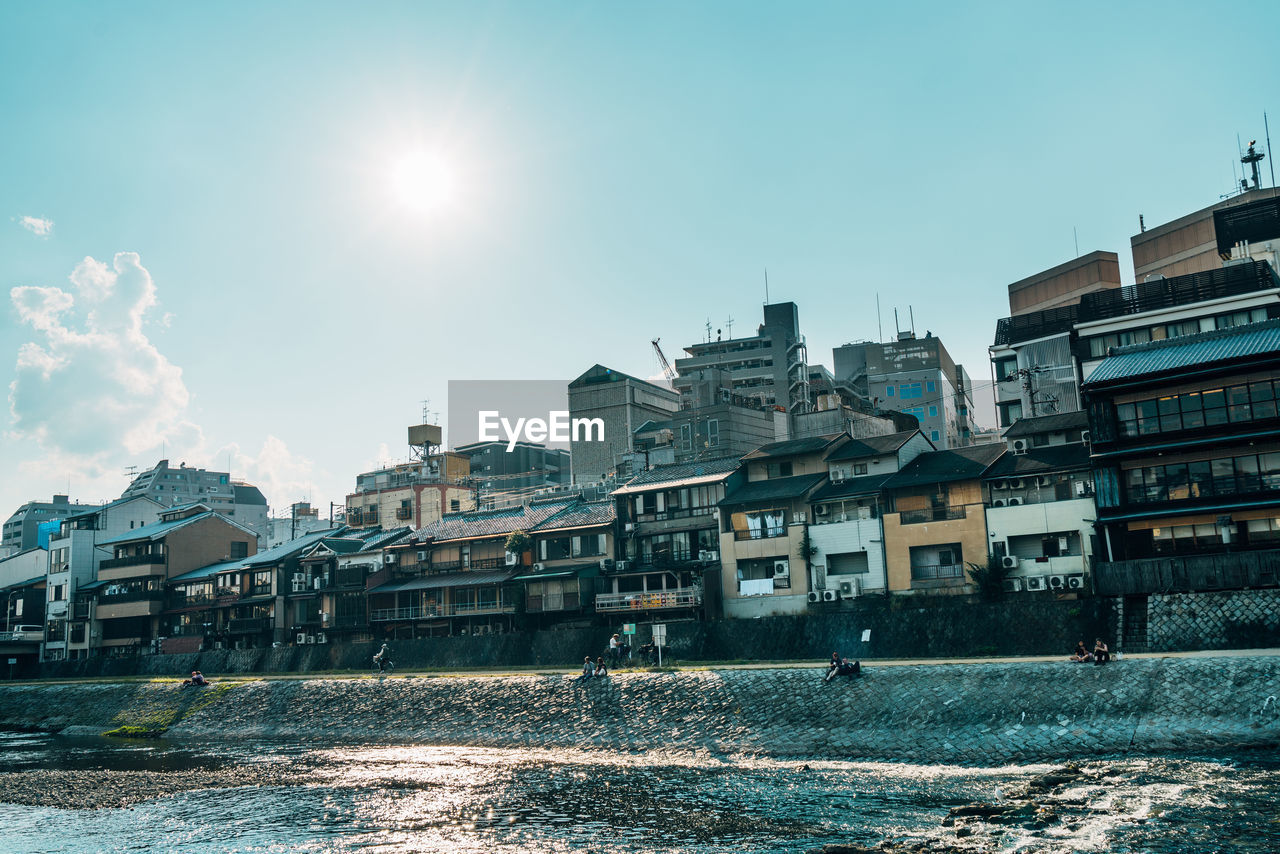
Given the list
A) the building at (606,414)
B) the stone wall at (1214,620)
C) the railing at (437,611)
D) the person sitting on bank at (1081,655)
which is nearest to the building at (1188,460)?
the stone wall at (1214,620)

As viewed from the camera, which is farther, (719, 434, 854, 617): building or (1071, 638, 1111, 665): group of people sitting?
(719, 434, 854, 617): building

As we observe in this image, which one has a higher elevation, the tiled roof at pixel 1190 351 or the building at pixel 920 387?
the building at pixel 920 387

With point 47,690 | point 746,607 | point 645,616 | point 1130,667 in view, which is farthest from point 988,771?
point 47,690

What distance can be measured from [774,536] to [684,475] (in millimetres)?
11274

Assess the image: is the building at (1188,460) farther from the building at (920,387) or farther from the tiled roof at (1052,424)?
the building at (920,387)

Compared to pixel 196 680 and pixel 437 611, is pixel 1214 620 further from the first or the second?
pixel 196 680

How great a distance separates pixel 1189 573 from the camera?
45.1m

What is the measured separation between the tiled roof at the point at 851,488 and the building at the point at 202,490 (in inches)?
4632

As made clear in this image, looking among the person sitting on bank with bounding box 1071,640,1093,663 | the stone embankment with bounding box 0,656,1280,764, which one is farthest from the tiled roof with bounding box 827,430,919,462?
the person sitting on bank with bounding box 1071,640,1093,663

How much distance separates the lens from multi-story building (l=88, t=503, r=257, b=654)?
100375mm

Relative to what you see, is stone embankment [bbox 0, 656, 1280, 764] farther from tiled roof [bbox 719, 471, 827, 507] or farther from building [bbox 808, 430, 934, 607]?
tiled roof [bbox 719, 471, 827, 507]

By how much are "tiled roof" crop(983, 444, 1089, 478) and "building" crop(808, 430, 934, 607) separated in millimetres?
7032

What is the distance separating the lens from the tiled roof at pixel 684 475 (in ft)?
232

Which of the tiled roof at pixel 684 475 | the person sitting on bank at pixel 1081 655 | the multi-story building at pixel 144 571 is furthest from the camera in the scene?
the multi-story building at pixel 144 571
